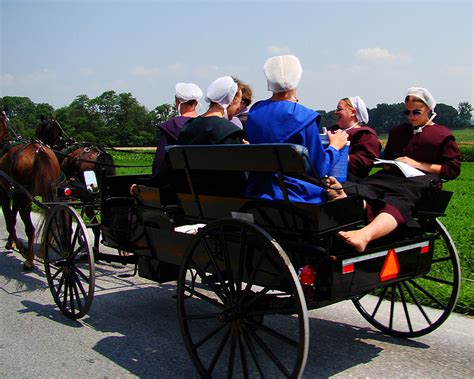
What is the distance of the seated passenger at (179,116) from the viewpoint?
463 cm

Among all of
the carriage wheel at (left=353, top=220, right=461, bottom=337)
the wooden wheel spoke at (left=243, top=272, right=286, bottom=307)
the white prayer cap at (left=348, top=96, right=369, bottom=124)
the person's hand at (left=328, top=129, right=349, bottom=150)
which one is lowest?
the carriage wheel at (left=353, top=220, right=461, bottom=337)

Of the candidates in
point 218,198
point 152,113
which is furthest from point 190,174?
point 152,113

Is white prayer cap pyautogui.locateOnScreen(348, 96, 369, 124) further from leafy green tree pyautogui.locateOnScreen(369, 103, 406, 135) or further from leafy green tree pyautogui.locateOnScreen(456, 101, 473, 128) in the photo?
leafy green tree pyautogui.locateOnScreen(456, 101, 473, 128)

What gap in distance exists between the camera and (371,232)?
335 centimetres

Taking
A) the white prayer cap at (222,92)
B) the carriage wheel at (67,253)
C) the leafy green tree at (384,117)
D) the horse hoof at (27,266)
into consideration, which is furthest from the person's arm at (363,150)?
the leafy green tree at (384,117)

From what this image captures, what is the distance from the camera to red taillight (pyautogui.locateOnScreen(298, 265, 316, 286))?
10.3 feet

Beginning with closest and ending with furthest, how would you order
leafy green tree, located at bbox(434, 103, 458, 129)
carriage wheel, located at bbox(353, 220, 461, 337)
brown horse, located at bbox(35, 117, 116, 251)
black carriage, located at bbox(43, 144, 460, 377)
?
black carriage, located at bbox(43, 144, 460, 377), carriage wheel, located at bbox(353, 220, 461, 337), brown horse, located at bbox(35, 117, 116, 251), leafy green tree, located at bbox(434, 103, 458, 129)

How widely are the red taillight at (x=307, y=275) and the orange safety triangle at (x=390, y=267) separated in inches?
23.4

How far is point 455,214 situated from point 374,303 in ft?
28.9

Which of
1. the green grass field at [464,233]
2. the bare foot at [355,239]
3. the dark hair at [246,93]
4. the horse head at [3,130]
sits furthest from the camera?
the horse head at [3,130]

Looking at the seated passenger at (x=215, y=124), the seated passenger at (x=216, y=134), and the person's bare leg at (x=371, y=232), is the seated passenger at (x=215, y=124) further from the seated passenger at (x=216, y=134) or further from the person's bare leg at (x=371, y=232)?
the person's bare leg at (x=371, y=232)

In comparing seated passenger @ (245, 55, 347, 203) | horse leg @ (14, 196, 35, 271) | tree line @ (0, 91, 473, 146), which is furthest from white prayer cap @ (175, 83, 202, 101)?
tree line @ (0, 91, 473, 146)

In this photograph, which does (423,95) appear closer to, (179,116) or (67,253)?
(179,116)

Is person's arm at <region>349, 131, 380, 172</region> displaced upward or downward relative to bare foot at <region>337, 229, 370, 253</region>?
upward
